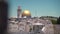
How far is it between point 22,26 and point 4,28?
2091 millimetres

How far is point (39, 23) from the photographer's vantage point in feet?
9.41

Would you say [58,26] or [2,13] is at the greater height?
[2,13]

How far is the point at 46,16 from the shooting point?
263cm

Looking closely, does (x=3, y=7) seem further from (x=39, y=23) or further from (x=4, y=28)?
(x=39, y=23)

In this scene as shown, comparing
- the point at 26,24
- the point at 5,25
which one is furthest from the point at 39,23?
the point at 5,25

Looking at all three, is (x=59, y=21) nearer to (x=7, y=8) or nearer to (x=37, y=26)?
(x=37, y=26)

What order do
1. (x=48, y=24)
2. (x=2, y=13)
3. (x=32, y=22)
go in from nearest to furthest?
(x=2, y=13) < (x=32, y=22) < (x=48, y=24)

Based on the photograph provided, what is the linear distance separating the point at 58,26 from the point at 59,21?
456 millimetres

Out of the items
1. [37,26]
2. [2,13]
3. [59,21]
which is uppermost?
[2,13]

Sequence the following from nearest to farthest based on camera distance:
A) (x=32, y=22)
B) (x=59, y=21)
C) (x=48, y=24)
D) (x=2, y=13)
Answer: (x=2, y=13) < (x=59, y=21) < (x=32, y=22) < (x=48, y=24)

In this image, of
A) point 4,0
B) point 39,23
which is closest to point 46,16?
point 39,23

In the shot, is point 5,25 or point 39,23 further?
point 39,23

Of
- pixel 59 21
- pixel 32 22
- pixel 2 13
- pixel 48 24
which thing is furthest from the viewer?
pixel 48 24

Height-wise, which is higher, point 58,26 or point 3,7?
point 3,7
